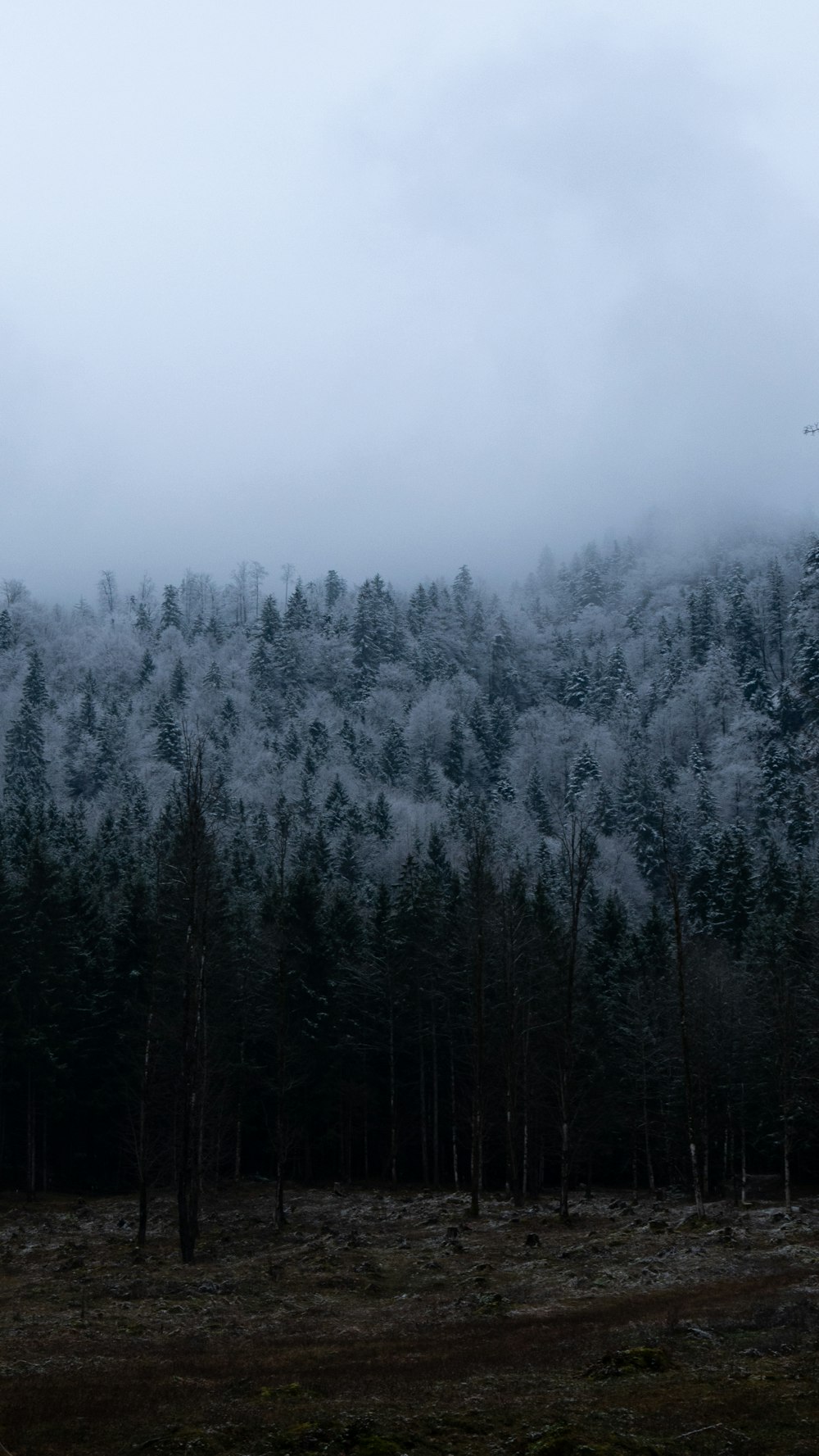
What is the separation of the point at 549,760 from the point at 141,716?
76662 millimetres

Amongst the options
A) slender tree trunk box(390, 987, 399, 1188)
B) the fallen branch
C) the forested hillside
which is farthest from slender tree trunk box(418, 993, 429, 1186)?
the fallen branch

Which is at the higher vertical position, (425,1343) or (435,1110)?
(425,1343)

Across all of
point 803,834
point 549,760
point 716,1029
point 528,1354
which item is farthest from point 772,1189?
point 549,760

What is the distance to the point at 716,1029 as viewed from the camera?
51.9 metres

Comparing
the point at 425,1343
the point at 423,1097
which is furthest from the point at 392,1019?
the point at 425,1343

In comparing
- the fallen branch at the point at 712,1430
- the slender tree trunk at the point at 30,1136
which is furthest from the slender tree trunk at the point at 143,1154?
the fallen branch at the point at 712,1430

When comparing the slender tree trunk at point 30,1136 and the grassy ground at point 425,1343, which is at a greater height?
the grassy ground at point 425,1343

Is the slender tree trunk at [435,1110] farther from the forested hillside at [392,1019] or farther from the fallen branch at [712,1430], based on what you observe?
the fallen branch at [712,1430]

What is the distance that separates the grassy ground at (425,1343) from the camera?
1079 cm

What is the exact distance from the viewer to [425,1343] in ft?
55.5

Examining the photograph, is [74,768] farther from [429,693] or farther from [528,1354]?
[528,1354]

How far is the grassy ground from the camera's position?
10789 millimetres

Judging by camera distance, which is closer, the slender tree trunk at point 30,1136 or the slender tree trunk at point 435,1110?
the slender tree trunk at point 30,1136

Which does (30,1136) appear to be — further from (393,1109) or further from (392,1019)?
(392,1019)
